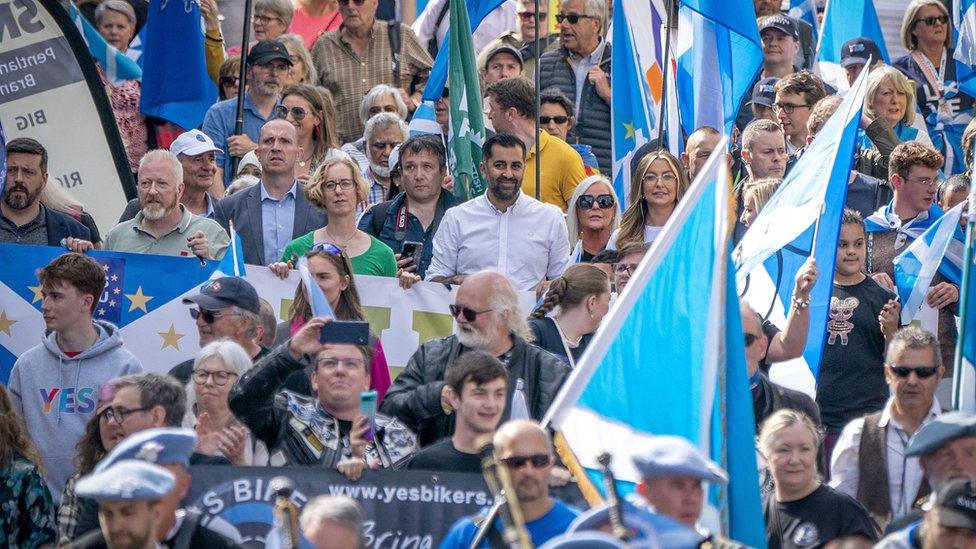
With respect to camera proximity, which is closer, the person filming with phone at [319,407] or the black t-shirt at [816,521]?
the black t-shirt at [816,521]

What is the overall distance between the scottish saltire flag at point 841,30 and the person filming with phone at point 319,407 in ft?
23.5

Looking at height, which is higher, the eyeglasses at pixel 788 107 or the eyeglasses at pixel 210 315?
the eyeglasses at pixel 788 107

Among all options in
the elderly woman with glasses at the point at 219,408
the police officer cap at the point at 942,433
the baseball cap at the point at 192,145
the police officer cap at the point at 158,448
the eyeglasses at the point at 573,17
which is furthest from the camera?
the eyeglasses at the point at 573,17

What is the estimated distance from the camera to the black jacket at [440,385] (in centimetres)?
893

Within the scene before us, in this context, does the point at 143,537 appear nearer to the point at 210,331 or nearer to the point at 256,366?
the point at 256,366

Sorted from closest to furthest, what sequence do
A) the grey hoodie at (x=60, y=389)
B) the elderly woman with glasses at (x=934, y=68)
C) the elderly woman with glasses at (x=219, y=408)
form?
the elderly woman with glasses at (x=219, y=408), the grey hoodie at (x=60, y=389), the elderly woman with glasses at (x=934, y=68)

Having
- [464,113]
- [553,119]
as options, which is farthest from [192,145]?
[553,119]

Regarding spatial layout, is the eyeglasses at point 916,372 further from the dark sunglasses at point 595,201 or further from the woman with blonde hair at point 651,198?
the dark sunglasses at point 595,201

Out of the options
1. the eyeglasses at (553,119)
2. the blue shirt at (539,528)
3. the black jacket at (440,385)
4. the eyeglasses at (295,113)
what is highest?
the eyeglasses at (295,113)

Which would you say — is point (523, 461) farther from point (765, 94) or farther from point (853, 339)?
point (765, 94)

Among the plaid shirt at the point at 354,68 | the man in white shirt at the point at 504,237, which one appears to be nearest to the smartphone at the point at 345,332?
the man in white shirt at the point at 504,237

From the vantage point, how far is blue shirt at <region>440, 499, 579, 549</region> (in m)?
7.31

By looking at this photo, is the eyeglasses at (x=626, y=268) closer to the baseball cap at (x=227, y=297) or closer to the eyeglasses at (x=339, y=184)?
the eyeglasses at (x=339, y=184)

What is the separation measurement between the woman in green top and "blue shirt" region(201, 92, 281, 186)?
211 cm
